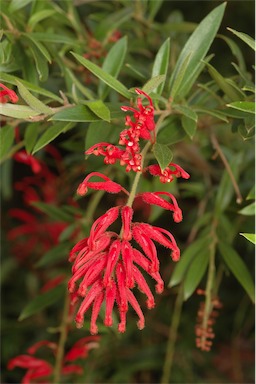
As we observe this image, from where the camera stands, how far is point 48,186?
1.41 meters

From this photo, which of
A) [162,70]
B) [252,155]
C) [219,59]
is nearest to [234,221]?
[252,155]

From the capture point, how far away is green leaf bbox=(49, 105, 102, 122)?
71cm

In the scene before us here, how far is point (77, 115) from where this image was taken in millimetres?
716

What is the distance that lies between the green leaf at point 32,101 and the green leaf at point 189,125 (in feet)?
0.53

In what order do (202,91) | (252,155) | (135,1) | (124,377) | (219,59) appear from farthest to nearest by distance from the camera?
1. (219,59)
2. (124,377)
3. (252,155)
4. (135,1)
5. (202,91)

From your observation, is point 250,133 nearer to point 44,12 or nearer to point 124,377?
point 44,12

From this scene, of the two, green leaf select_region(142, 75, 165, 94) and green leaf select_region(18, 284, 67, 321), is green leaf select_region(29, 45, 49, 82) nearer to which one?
green leaf select_region(142, 75, 165, 94)

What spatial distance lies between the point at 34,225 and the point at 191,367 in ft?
1.54

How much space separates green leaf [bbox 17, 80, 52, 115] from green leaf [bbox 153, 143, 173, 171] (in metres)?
0.14

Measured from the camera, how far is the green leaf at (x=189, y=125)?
2.51 feet

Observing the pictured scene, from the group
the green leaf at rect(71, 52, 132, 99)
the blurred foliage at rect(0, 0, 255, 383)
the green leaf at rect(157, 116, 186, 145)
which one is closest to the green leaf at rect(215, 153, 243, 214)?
the blurred foliage at rect(0, 0, 255, 383)

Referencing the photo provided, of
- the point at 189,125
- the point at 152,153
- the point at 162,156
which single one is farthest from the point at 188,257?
the point at 162,156

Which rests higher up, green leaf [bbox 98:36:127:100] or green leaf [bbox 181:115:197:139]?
green leaf [bbox 98:36:127:100]

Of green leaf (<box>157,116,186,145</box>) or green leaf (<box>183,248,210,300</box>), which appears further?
green leaf (<box>183,248,210,300</box>)
